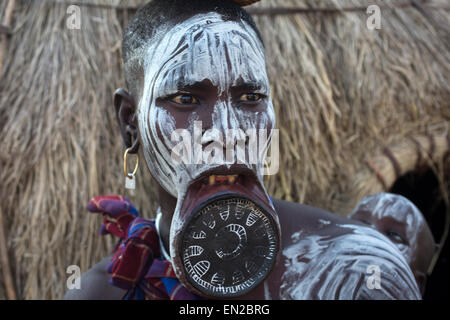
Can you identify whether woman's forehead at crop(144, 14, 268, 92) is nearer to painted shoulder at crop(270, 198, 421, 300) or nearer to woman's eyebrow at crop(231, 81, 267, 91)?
woman's eyebrow at crop(231, 81, 267, 91)

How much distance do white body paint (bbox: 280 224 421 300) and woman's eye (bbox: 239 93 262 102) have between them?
1.53ft

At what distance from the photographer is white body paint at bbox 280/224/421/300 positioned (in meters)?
1.36

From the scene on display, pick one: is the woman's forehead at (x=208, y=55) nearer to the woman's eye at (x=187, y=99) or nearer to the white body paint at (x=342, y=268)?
the woman's eye at (x=187, y=99)

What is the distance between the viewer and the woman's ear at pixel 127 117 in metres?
1.55

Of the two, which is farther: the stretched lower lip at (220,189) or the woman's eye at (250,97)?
the woman's eye at (250,97)

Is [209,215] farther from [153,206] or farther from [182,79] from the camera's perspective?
[153,206]

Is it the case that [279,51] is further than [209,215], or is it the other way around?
[279,51]

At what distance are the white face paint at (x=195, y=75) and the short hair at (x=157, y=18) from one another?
29 millimetres

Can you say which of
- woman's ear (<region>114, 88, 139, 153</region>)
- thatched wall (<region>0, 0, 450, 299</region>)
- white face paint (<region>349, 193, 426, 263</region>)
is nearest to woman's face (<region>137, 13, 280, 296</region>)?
woman's ear (<region>114, 88, 139, 153</region>)

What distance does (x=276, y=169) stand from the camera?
2.71m

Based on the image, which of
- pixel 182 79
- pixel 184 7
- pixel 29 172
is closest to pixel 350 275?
pixel 182 79

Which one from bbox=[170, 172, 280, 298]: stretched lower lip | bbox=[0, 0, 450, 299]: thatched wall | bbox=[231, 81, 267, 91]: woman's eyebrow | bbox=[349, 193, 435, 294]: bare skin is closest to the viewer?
bbox=[170, 172, 280, 298]: stretched lower lip

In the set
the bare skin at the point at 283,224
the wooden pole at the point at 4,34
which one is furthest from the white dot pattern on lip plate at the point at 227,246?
the wooden pole at the point at 4,34
